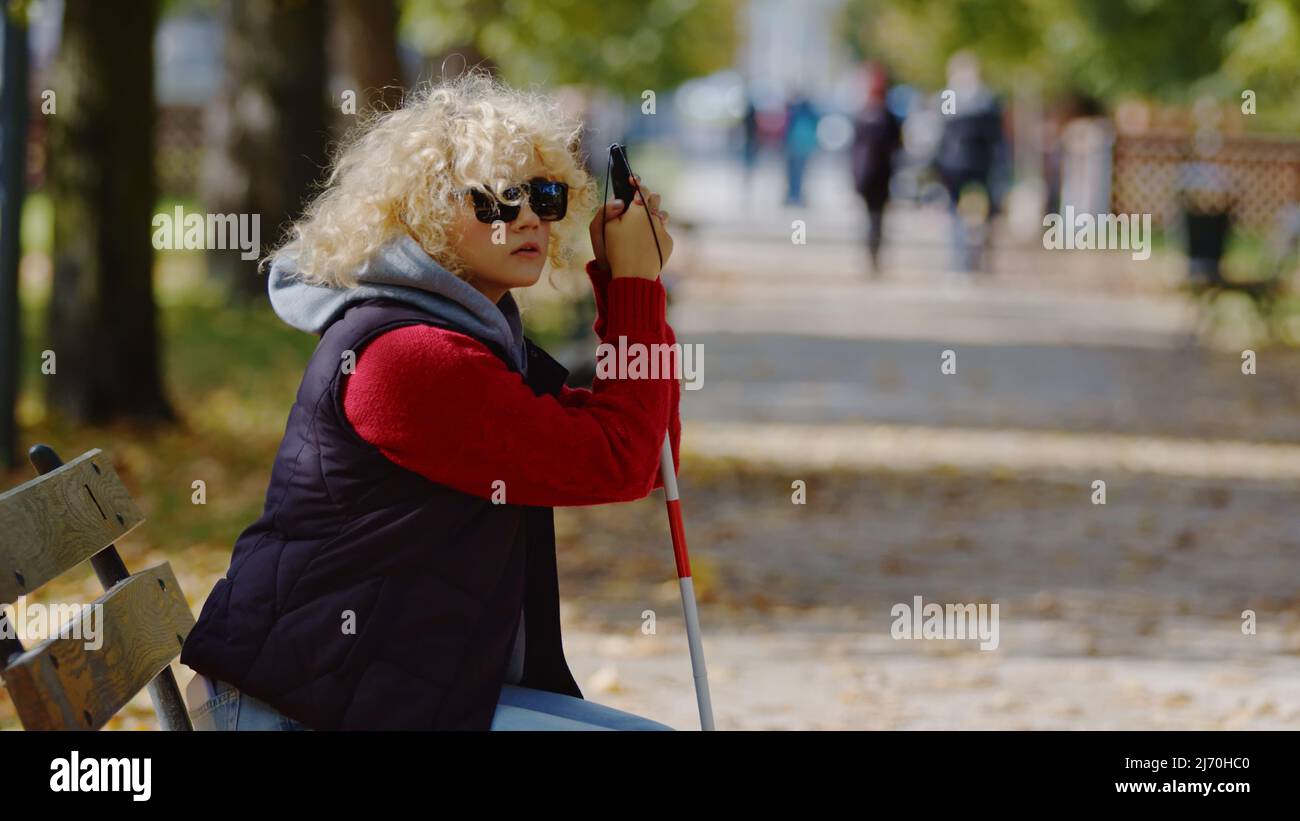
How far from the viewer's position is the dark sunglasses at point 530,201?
3100 millimetres

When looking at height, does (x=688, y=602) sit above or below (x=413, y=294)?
below

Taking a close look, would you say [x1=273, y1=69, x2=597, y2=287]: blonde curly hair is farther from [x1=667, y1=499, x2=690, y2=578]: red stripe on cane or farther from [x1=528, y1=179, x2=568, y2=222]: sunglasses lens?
[x1=667, y1=499, x2=690, y2=578]: red stripe on cane

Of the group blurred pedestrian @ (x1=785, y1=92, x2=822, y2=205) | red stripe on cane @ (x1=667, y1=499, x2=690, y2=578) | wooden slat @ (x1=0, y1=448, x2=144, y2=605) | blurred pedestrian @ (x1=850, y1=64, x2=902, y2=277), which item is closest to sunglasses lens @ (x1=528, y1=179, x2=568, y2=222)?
red stripe on cane @ (x1=667, y1=499, x2=690, y2=578)

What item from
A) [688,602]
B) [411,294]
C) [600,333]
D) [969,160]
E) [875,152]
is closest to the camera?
[411,294]

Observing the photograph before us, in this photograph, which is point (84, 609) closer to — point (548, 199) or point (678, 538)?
point (548, 199)

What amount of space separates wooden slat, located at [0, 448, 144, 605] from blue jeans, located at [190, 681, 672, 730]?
329 millimetres

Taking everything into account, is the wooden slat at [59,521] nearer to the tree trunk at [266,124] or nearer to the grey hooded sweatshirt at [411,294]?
the grey hooded sweatshirt at [411,294]

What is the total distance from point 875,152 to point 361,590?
19.3m

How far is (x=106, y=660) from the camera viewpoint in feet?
9.62

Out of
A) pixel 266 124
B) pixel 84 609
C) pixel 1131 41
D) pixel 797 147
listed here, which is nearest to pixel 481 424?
pixel 84 609

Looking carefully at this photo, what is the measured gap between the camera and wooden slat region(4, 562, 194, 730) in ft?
8.43
